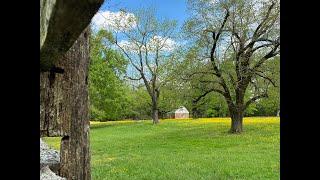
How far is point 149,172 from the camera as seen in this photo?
8.79 metres

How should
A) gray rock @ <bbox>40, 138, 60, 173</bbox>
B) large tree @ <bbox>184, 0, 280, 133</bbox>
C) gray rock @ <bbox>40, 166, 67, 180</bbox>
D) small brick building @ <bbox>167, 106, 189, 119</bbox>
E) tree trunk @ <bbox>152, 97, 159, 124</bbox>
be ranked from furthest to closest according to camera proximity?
small brick building @ <bbox>167, 106, 189, 119</bbox>
tree trunk @ <bbox>152, 97, 159, 124</bbox>
large tree @ <bbox>184, 0, 280, 133</bbox>
gray rock @ <bbox>40, 138, 60, 173</bbox>
gray rock @ <bbox>40, 166, 67, 180</bbox>

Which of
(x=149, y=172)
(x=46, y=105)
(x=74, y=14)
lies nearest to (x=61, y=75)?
(x=46, y=105)

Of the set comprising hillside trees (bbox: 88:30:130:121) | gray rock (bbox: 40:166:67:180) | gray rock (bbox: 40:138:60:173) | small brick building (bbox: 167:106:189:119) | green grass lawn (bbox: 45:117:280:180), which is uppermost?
hillside trees (bbox: 88:30:130:121)

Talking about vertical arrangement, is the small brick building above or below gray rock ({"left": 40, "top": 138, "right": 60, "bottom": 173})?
below

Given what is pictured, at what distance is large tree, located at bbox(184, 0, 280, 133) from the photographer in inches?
741

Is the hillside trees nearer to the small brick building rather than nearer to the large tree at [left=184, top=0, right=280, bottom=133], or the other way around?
the small brick building

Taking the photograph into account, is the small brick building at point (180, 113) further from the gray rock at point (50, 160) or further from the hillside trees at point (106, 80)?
the gray rock at point (50, 160)

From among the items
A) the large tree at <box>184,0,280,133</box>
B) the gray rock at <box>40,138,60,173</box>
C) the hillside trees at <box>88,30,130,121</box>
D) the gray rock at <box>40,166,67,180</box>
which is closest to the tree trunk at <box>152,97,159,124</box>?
the hillside trees at <box>88,30,130,121</box>

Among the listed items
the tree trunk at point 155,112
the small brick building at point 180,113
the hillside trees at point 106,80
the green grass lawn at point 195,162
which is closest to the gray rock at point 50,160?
the green grass lawn at point 195,162

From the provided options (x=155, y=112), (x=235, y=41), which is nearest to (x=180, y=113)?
(x=155, y=112)

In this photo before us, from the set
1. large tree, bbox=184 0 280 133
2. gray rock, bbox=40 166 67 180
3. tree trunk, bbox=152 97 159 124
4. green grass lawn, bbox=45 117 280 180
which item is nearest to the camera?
gray rock, bbox=40 166 67 180
